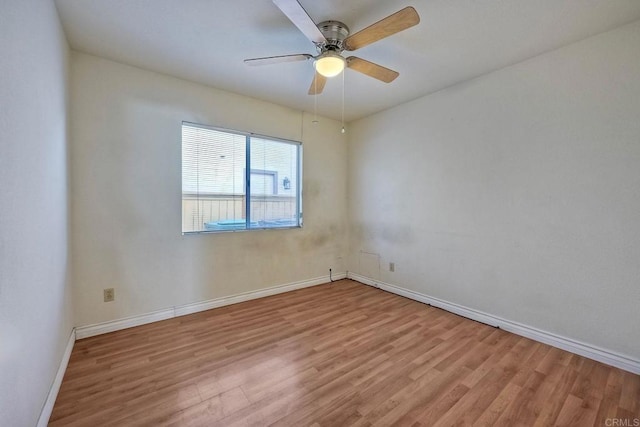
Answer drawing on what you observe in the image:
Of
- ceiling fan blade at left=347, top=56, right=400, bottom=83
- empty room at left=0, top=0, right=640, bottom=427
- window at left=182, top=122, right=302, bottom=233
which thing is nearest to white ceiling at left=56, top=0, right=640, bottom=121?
empty room at left=0, top=0, right=640, bottom=427

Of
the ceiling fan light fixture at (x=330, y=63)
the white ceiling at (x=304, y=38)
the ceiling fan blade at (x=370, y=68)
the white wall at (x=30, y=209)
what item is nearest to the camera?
the white wall at (x=30, y=209)

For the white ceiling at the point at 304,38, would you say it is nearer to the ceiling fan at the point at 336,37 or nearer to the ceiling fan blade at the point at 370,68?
the ceiling fan at the point at 336,37

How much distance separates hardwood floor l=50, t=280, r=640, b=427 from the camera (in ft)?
4.92

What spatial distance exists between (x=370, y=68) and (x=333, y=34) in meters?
0.38

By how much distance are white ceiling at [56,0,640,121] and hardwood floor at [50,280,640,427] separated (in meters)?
2.51

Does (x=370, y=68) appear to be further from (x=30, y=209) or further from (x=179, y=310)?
(x=179, y=310)

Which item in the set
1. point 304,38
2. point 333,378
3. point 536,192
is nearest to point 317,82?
point 304,38

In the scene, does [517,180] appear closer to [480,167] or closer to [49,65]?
[480,167]

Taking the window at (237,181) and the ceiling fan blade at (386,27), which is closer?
the ceiling fan blade at (386,27)

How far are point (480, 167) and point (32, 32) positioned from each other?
3.43 meters

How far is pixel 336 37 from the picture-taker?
6.46ft

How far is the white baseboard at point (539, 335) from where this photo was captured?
6.40ft

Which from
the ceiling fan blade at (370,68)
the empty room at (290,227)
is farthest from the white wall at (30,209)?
the ceiling fan blade at (370,68)

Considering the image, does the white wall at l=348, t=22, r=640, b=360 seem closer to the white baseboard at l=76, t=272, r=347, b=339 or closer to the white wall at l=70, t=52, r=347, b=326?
the white baseboard at l=76, t=272, r=347, b=339
